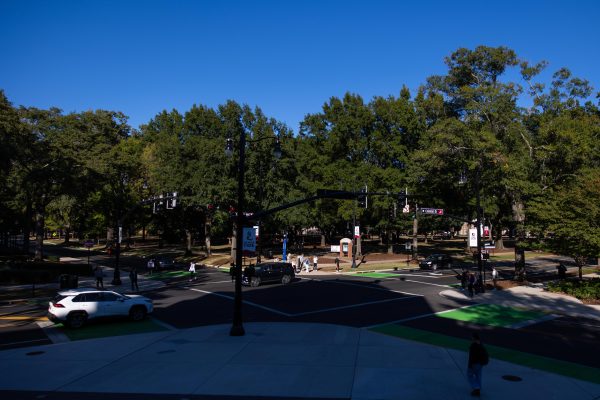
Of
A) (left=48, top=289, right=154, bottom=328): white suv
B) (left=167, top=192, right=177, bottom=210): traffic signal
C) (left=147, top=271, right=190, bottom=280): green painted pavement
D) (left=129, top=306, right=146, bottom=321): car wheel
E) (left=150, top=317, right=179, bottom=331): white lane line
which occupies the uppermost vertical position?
(left=167, top=192, right=177, bottom=210): traffic signal

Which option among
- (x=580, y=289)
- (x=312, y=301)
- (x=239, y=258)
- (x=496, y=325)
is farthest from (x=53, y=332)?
(x=580, y=289)

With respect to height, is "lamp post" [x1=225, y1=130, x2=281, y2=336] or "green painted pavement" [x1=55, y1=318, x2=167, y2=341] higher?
"lamp post" [x1=225, y1=130, x2=281, y2=336]

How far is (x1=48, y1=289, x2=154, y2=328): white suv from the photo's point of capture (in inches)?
711

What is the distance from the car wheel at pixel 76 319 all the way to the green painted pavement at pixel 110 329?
186mm

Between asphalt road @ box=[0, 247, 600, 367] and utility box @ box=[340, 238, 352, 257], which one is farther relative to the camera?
utility box @ box=[340, 238, 352, 257]

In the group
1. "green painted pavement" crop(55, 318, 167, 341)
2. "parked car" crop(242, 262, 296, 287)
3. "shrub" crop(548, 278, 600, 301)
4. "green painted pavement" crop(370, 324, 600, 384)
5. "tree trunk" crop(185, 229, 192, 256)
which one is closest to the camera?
"green painted pavement" crop(370, 324, 600, 384)

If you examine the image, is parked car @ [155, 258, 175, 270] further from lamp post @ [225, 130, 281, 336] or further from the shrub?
the shrub

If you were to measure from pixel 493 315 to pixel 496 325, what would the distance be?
2.50 metres

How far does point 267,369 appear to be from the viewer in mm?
12406

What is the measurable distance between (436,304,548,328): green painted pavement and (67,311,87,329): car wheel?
15416mm

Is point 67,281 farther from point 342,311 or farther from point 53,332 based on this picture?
point 342,311

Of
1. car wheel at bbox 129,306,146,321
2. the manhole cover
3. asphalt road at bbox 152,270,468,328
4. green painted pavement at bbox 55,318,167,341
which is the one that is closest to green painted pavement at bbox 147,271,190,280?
asphalt road at bbox 152,270,468,328

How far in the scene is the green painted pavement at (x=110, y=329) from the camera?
17.2m

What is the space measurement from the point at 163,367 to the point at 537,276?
121 ft
